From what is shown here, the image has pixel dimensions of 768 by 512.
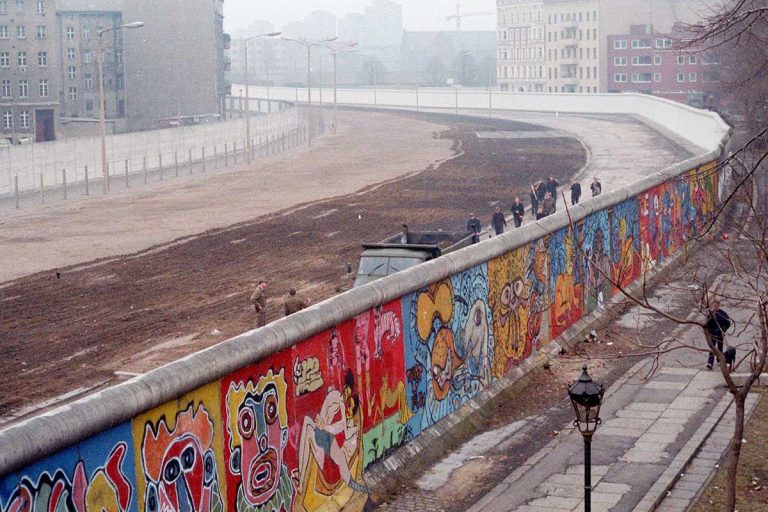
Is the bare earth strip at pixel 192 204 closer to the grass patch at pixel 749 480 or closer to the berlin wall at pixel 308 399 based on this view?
the berlin wall at pixel 308 399

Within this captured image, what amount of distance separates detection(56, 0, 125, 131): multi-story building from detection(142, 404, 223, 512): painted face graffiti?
103 m

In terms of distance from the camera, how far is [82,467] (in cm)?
1202

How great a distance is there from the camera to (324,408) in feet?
54.7

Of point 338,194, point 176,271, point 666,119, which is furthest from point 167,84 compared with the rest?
point 176,271

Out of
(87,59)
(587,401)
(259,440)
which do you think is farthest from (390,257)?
(87,59)

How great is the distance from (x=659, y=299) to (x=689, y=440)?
1338 centimetres

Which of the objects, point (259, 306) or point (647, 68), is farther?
point (647, 68)

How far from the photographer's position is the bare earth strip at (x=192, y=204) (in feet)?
142

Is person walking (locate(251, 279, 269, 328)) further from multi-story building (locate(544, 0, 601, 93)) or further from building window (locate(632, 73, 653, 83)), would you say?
multi-story building (locate(544, 0, 601, 93))

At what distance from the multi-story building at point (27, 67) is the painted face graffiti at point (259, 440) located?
8877cm

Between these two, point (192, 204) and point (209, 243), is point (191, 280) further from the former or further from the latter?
point (192, 204)

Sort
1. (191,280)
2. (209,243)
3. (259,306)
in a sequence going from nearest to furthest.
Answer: (259,306) → (191,280) → (209,243)

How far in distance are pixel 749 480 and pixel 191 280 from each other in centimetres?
2173

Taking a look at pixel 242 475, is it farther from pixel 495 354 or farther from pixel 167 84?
pixel 167 84
